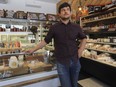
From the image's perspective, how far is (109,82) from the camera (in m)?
3.24

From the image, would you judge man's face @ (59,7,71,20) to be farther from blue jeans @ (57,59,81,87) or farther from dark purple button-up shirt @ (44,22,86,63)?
blue jeans @ (57,59,81,87)

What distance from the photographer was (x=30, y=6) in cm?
681

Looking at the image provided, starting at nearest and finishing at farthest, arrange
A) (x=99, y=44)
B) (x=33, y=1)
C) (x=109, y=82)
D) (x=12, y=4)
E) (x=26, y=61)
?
1. (x=26, y=61)
2. (x=109, y=82)
3. (x=99, y=44)
4. (x=12, y=4)
5. (x=33, y=1)

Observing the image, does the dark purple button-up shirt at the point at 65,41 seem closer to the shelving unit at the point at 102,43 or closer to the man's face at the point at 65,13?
the man's face at the point at 65,13

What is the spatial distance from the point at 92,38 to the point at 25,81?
301cm

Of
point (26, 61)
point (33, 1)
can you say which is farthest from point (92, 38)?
point (33, 1)

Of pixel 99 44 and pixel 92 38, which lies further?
pixel 92 38

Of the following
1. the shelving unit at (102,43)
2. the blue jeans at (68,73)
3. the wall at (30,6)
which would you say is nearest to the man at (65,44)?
the blue jeans at (68,73)

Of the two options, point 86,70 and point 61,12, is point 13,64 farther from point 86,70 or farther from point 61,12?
point 86,70

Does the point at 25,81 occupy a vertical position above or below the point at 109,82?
above

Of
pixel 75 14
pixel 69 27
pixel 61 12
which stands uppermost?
pixel 75 14

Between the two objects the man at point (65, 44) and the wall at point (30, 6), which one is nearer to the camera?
the man at point (65, 44)

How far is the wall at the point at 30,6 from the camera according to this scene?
623 centimetres

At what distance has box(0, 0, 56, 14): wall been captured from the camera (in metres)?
6.23
